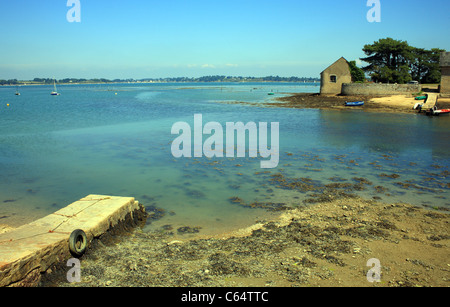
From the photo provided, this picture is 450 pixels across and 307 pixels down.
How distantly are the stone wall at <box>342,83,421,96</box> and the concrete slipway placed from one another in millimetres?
51868

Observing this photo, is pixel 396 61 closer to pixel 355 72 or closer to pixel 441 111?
pixel 355 72

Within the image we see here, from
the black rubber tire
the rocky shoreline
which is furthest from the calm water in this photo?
the black rubber tire

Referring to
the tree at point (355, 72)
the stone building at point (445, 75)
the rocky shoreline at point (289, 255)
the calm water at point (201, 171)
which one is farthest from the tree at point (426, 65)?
the rocky shoreline at point (289, 255)

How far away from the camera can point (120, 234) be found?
8.83m

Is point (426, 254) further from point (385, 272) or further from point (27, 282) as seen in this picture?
point (27, 282)

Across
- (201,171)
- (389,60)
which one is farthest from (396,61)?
(201,171)

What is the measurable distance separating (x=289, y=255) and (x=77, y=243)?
15.5 ft

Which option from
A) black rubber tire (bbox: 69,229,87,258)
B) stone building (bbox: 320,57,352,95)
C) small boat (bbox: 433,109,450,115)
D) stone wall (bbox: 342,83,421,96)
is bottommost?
black rubber tire (bbox: 69,229,87,258)

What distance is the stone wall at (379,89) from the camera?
51.0 metres

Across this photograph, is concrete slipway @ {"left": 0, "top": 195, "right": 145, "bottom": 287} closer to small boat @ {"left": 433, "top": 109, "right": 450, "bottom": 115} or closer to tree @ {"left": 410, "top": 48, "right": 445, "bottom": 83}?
small boat @ {"left": 433, "top": 109, "right": 450, "bottom": 115}

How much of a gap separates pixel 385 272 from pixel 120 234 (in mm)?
6323

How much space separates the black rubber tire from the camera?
7109 mm

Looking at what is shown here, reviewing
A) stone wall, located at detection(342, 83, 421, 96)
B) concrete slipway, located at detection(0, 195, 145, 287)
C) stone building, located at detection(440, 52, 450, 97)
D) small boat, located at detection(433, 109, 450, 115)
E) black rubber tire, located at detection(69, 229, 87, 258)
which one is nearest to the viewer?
concrete slipway, located at detection(0, 195, 145, 287)

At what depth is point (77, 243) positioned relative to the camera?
7.39 metres
